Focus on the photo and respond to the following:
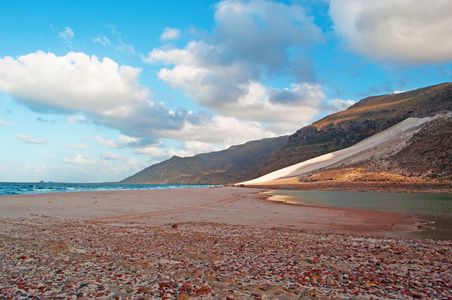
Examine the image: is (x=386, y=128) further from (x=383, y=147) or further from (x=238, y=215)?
(x=238, y=215)

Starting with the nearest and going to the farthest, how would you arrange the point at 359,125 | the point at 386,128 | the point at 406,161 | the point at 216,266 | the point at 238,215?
the point at 216,266
the point at 238,215
the point at 406,161
the point at 386,128
the point at 359,125

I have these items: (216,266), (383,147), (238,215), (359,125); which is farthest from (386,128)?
(216,266)

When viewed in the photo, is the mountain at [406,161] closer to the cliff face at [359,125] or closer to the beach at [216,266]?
the cliff face at [359,125]

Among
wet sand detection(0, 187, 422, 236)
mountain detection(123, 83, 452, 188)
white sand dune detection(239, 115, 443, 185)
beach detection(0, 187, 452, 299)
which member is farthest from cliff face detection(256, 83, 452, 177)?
beach detection(0, 187, 452, 299)

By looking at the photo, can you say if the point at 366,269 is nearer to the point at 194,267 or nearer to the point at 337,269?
the point at 337,269

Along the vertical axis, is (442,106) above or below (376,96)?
below

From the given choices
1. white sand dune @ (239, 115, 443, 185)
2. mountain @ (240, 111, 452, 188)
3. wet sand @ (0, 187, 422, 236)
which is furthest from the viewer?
white sand dune @ (239, 115, 443, 185)

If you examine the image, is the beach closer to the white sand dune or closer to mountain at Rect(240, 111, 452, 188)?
mountain at Rect(240, 111, 452, 188)

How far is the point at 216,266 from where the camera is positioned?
581cm

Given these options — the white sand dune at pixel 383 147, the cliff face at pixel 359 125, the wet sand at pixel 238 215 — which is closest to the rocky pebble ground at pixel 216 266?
the wet sand at pixel 238 215

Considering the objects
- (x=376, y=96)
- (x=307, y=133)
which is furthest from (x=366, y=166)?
(x=376, y=96)

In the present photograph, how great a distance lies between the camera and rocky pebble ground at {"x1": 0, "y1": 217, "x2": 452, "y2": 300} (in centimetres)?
433

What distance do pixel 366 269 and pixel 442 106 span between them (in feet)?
328

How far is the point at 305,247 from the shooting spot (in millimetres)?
7641
